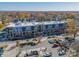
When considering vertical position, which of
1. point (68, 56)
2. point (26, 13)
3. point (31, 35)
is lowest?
point (68, 56)

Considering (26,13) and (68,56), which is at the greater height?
(26,13)

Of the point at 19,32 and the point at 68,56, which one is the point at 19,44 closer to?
the point at 19,32

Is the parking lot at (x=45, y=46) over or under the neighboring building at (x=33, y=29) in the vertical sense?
under

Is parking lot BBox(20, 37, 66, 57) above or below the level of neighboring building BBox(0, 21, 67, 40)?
below

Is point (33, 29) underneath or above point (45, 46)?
above

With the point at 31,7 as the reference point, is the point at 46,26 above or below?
below

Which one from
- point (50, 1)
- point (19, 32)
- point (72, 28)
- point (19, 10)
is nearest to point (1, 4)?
point (19, 10)

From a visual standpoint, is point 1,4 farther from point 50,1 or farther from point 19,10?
point 50,1

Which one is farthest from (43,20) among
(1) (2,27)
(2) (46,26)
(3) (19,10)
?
(1) (2,27)
